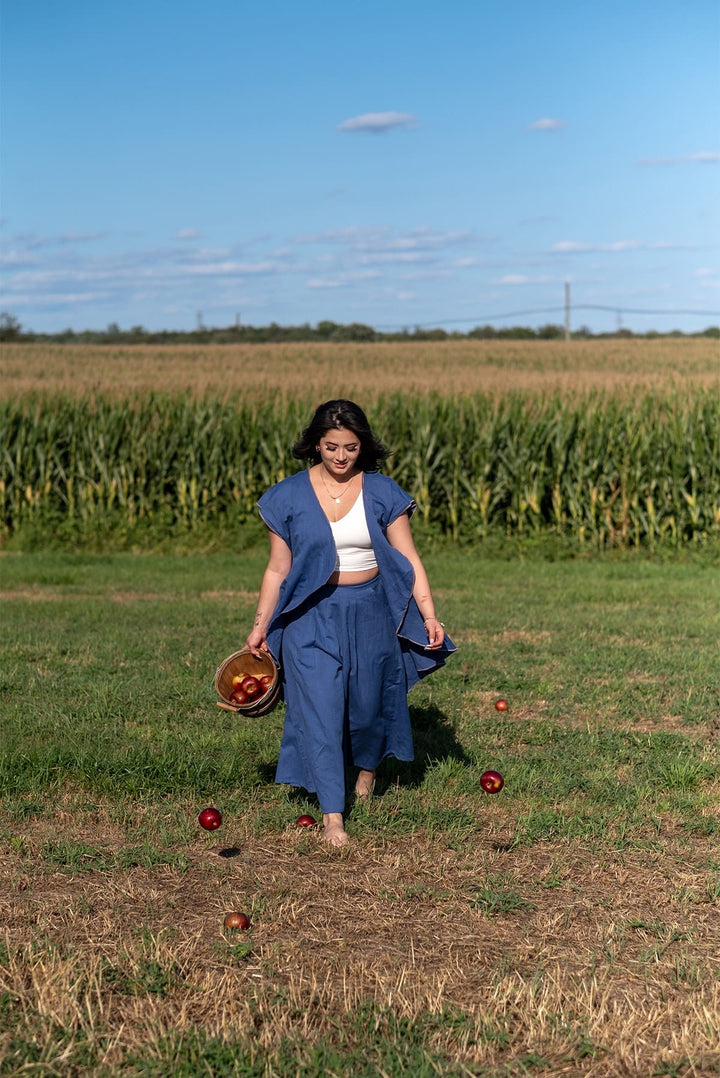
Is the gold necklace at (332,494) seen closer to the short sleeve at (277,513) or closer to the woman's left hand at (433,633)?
the short sleeve at (277,513)

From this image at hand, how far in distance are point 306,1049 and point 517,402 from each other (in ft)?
48.7

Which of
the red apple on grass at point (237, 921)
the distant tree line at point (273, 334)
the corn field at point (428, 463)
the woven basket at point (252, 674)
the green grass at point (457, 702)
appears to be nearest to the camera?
the red apple on grass at point (237, 921)

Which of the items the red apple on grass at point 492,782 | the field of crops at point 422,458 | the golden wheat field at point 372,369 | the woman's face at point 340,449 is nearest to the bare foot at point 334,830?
the red apple on grass at point 492,782

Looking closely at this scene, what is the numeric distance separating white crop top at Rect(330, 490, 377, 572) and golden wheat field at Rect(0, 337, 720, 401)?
1372 centimetres

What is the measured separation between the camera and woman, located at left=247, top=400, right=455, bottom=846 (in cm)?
530

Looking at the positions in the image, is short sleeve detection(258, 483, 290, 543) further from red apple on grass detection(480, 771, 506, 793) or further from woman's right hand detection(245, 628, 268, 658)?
red apple on grass detection(480, 771, 506, 793)

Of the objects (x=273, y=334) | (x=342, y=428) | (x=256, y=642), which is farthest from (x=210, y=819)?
(x=273, y=334)

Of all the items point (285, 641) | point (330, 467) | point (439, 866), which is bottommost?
point (439, 866)

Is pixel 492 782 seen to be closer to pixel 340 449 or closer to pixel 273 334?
pixel 340 449

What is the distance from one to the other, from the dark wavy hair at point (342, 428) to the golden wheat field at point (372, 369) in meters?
13.6

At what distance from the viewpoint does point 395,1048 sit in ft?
11.5

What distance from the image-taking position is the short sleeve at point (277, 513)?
17.7ft

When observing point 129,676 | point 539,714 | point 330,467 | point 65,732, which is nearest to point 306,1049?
point 330,467

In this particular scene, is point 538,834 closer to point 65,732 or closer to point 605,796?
point 605,796
